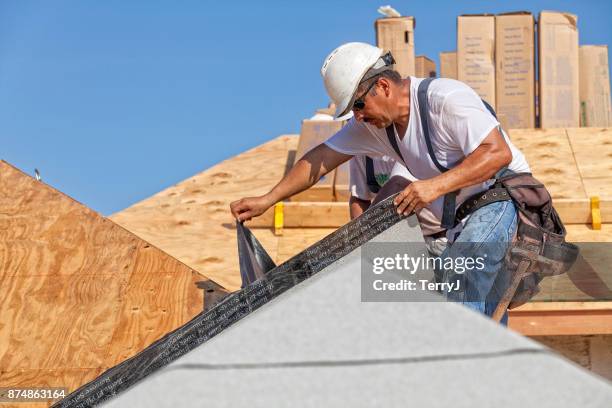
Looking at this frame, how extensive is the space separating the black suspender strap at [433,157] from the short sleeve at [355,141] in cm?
43

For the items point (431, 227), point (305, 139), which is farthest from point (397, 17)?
point (431, 227)

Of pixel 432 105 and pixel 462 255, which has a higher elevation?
pixel 432 105

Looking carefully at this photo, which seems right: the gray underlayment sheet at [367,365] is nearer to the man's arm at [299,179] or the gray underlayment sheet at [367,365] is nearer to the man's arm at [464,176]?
the man's arm at [464,176]

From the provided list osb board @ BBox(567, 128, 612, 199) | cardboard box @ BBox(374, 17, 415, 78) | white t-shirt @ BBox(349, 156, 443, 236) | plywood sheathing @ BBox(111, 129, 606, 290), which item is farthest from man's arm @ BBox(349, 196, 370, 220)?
cardboard box @ BBox(374, 17, 415, 78)

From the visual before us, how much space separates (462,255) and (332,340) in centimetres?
123

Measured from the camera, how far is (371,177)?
18.2 feet

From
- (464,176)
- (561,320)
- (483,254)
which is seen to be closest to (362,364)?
(464,176)

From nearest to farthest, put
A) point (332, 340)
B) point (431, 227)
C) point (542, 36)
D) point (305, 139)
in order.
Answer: point (332, 340)
point (431, 227)
point (305, 139)
point (542, 36)

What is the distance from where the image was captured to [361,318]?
3.36 m

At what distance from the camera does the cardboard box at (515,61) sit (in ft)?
37.8

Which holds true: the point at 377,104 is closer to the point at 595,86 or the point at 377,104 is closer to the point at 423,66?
the point at 423,66

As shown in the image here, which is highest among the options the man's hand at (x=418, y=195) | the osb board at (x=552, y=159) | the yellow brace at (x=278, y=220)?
the osb board at (x=552, y=159)

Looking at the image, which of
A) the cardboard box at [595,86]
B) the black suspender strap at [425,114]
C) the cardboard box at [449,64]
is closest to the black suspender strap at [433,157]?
the black suspender strap at [425,114]

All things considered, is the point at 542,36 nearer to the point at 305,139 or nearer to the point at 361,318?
the point at 305,139
